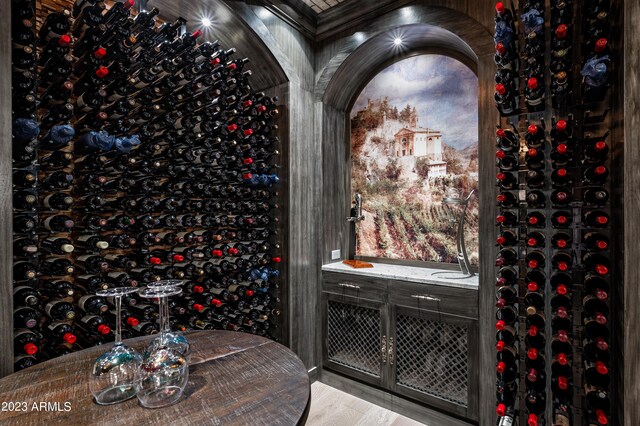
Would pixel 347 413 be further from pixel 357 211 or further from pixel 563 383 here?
pixel 357 211

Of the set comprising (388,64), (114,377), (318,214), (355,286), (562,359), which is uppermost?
(388,64)

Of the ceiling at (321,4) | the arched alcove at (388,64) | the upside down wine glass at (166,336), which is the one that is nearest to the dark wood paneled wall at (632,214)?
the arched alcove at (388,64)

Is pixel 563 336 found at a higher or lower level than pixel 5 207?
lower

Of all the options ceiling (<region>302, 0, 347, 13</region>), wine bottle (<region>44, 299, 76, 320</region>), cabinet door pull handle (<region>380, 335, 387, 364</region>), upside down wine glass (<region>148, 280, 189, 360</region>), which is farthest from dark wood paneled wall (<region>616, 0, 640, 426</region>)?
wine bottle (<region>44, 299, 76, 320</region>)

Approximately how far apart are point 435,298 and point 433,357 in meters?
0.46

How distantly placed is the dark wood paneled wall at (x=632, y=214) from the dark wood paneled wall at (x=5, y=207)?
8.36 feet

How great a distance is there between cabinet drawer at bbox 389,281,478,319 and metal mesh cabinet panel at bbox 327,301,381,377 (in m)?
0.28

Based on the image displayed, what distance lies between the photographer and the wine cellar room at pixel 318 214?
1.29 m

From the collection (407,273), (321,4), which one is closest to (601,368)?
(407,273)

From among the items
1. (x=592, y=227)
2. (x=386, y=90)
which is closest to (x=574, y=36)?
(x=592, y=227)

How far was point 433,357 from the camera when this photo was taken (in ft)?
7.97

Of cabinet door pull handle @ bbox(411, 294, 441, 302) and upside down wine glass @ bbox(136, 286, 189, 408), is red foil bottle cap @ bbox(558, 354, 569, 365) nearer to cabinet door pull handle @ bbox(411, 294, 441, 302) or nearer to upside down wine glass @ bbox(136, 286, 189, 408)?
cabinet door pull handle @ bbox(411, 294, 441, 302)

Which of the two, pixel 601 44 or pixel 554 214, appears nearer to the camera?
pixel 601 44

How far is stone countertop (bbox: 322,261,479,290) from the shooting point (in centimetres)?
236
